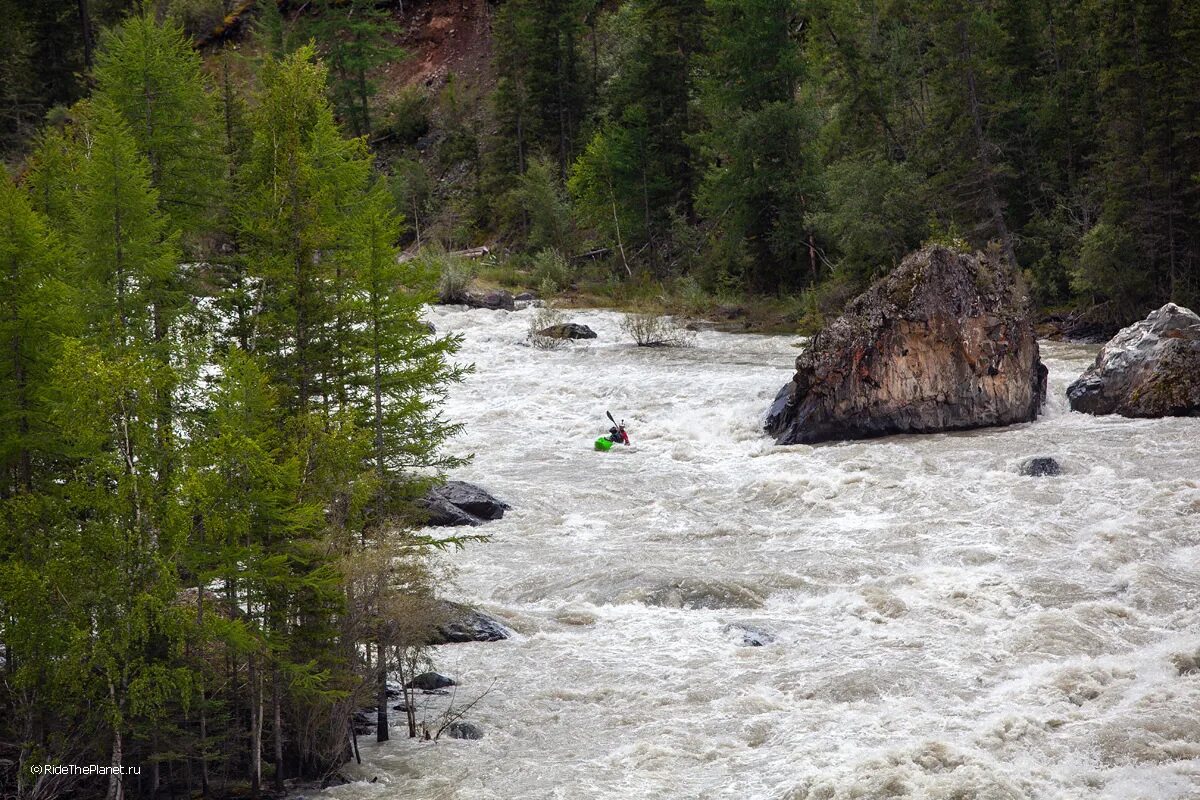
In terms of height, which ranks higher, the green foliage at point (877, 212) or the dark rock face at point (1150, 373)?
the green foliage at point (877, 212)

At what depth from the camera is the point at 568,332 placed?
128 ft

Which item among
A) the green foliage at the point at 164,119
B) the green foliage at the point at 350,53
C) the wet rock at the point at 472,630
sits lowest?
the wet rock at the point at 472,630

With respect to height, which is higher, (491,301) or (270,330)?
(491,301)

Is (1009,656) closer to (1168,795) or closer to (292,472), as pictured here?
(1168,795)

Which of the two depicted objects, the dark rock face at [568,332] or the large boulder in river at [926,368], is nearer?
the large boulder in river at [926,368]

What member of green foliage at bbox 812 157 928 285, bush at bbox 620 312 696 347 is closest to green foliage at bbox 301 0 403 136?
bush at bbox 620 312 696 347

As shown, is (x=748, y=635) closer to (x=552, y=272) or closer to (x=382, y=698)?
(x=382, y=698)

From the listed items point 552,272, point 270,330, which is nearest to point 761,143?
point 552,272

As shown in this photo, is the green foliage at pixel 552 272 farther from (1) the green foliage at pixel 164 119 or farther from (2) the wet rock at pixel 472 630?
(2) the wet rock at pixel 472 630

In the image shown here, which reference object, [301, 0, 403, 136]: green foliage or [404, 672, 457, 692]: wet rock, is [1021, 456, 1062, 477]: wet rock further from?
[301, 0, 403, 136]: green foliage

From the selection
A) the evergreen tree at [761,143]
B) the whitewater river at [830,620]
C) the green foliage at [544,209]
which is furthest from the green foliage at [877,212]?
the green foliage at [544,209]

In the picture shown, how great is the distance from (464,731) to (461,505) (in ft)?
28.7

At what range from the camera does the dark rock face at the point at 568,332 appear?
126ft

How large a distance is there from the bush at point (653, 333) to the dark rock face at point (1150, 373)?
48.1 ft
